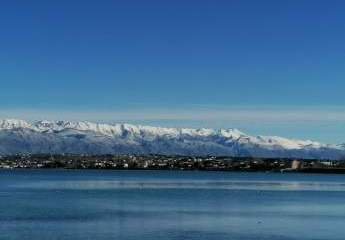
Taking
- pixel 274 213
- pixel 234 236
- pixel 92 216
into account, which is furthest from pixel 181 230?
pixel 274 213

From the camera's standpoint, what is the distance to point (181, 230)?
2293 inches

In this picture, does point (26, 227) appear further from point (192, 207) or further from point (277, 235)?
point (192, 207)

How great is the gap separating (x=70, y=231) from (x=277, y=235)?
1502 centimetres

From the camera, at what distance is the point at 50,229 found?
5884 cm

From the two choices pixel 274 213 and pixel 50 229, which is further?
pixel 274 213

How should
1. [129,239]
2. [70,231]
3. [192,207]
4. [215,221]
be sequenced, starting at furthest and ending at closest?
[192,207] → [215,221] → [70,231] → [129,239]

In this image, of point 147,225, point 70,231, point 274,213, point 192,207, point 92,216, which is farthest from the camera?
point 192,207

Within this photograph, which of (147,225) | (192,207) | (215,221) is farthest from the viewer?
(192,207)

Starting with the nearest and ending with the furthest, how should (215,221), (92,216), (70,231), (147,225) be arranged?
(70,231)
(147,225)
(215,221)
(92,216)

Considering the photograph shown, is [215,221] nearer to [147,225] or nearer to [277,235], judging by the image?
[147,225]

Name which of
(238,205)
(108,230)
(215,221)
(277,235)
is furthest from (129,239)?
(238,205)

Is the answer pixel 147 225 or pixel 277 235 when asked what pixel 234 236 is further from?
pixel 147 225

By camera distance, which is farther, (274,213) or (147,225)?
(274,213)

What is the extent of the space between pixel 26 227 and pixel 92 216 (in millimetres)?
11470
